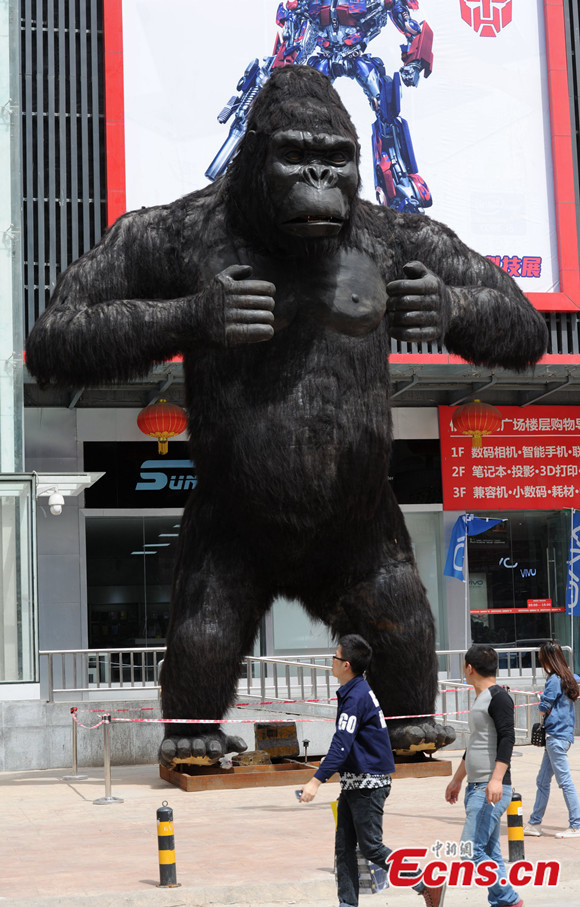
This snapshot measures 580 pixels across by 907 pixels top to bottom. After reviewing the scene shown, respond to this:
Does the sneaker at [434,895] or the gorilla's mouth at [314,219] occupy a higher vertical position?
the gorilla's mouth at [314,219]

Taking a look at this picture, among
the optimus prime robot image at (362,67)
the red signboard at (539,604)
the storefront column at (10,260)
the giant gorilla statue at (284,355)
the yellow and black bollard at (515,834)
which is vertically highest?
the optimus prime robot image at (362,67)

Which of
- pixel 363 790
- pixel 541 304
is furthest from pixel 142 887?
pixel 541 304

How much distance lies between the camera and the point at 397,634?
5133 mm

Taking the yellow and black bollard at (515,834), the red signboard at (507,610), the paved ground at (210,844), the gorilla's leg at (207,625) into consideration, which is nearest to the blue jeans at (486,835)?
the paved ground at (210,844)

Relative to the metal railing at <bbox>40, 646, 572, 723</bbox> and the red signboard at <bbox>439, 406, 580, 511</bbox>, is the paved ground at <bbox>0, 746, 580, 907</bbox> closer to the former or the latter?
the metal railing at <bbox>40, 646, 572, 723</bbox>

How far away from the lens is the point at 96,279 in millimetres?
5059

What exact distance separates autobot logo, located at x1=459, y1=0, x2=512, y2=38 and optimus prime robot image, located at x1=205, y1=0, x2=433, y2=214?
110cm

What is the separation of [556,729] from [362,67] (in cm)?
1109

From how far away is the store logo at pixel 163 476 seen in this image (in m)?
17.3

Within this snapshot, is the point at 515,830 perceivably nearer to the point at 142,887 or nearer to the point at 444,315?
the point at 142,887

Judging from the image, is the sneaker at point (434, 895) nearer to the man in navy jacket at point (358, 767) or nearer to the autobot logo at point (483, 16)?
the man in navy jacket at point (358, 767)

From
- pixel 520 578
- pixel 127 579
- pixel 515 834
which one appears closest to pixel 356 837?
pixel 515 834

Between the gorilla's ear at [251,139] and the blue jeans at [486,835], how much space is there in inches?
112

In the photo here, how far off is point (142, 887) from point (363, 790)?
5.47 ft
